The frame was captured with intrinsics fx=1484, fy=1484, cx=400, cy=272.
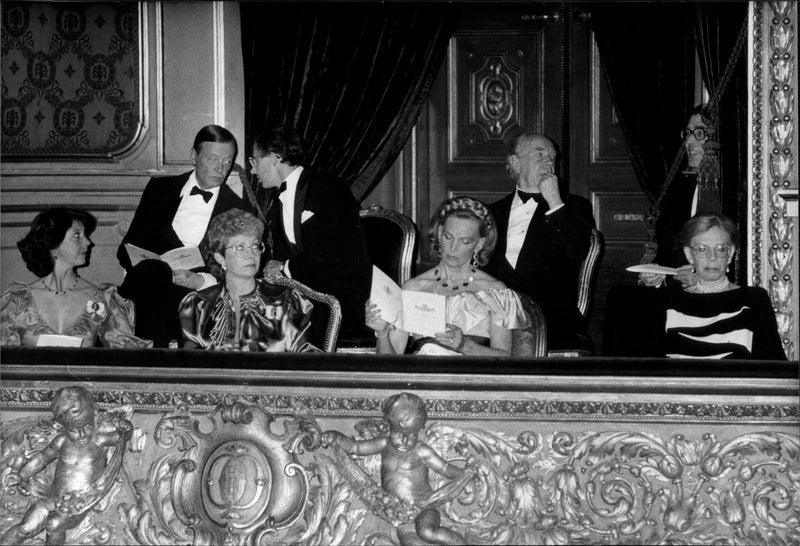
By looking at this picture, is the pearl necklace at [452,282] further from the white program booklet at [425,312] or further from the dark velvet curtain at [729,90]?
the dark velvet curtain at [729,90]

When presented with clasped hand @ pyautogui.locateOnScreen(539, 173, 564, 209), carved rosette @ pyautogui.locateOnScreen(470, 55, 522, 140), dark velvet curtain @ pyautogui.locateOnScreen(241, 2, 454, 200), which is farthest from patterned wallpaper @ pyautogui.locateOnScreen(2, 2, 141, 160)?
clasped hand @ pyautogui.locateOnScreen(539, 173, 564, 209)

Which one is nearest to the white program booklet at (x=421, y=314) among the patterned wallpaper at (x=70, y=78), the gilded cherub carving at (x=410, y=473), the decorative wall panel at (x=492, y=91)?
the gilded cherub carving at (x=410, y=473)

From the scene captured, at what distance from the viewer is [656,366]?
4.70 metres

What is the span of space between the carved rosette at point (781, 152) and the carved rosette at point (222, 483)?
2107 millimetres

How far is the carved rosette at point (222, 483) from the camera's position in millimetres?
4809

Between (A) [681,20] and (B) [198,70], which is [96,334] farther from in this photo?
(A) [681,20]

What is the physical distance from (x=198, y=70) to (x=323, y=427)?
2901mm

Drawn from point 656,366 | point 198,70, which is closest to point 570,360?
point 656,366

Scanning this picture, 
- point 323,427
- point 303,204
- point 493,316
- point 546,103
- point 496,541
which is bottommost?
point 496,541

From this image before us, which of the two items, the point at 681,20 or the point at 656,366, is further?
the point at 681,20

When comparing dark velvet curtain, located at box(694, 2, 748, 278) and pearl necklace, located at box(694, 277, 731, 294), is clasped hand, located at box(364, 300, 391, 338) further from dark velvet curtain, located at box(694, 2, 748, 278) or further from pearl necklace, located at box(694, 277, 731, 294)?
dark velvet curtain, located at box(694, 2, 748, 278)

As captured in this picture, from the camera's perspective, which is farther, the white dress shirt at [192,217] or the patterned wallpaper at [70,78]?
the patterned wallpaper at [70,78]

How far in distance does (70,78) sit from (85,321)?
6.87ft

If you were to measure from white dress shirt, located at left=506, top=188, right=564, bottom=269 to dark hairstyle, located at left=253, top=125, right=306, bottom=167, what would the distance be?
909 mm
